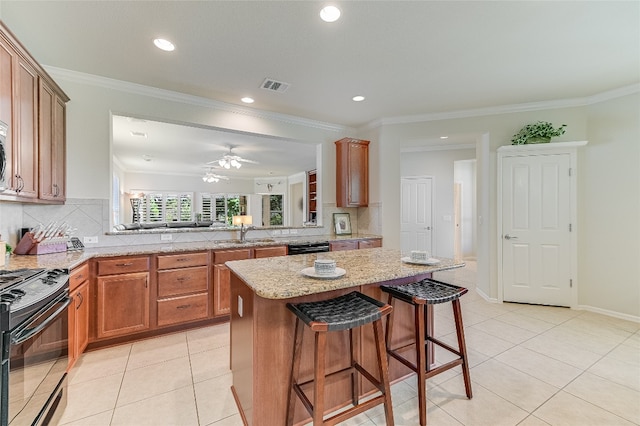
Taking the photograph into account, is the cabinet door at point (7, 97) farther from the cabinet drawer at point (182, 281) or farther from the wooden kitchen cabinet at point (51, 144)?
the cabinet drawer at point (182, 281)

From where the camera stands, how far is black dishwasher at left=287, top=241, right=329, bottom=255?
11.5 feet

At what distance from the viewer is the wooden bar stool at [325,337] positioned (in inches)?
51.2

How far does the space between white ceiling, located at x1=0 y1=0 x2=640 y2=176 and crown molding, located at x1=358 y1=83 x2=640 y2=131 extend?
107 millimetres

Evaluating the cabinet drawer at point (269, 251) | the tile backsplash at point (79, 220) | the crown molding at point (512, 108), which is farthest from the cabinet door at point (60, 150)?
the crown molding at point (512, 108)

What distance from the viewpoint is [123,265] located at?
2.60 m

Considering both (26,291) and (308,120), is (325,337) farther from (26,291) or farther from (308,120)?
(308,120)

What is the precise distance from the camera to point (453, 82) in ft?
9.94

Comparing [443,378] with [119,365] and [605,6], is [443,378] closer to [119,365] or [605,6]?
[119,365]

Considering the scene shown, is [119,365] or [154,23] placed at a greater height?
[154,23]

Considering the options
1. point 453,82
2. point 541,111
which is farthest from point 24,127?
Result: point 541,111

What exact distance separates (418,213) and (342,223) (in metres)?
2.34

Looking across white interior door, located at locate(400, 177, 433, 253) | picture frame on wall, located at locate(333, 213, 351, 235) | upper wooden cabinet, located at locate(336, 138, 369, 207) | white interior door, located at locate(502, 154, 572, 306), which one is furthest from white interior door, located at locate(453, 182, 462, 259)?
picture frame on wall, located at locate(333, 213, 351, 235)

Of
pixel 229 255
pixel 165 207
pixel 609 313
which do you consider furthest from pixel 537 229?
pixel 165 207

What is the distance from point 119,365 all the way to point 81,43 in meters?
2.73
